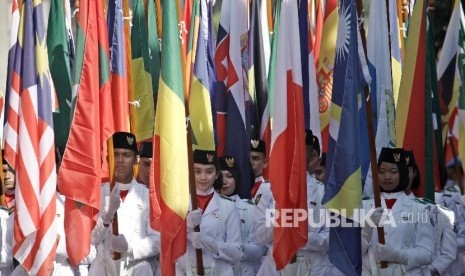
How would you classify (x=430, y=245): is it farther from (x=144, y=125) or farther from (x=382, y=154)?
(x=144, y=125)

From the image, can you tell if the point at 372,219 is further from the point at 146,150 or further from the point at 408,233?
the point at 146,150

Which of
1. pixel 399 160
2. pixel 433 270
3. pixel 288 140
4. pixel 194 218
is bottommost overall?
pixel 433 270

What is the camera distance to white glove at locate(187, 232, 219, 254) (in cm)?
1215

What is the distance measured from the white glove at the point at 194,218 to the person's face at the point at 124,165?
0.97 m

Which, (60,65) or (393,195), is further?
(60,65)

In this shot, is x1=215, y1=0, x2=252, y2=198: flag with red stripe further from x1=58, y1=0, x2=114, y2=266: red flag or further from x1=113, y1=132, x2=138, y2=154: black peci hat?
x1=58, y1=0, x2=114, y2=266: red flag

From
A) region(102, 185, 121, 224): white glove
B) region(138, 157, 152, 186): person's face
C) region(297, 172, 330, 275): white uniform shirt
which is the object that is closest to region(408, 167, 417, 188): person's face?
region(297, 172, 330, 275): white uniform shirt

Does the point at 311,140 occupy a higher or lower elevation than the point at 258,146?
higher

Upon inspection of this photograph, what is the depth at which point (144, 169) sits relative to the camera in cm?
1296

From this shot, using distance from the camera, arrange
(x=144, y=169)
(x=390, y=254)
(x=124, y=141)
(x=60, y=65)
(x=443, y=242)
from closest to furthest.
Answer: (x=390, y=254), (x=443, y=242), (x=124, y=141), (x=144, y=169), (x=60, y=65)

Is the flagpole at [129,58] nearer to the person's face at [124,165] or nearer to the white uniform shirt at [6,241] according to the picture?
the person's face at [124,165]

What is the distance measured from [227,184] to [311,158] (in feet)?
3.09

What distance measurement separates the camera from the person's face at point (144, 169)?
12914 mm

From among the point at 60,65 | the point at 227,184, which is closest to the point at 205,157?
the point at 227,184
